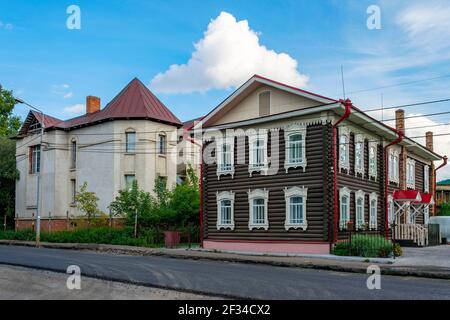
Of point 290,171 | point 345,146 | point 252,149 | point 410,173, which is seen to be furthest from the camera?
point 410,173

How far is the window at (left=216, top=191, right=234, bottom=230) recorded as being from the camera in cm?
2806

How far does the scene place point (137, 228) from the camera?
31672 mm

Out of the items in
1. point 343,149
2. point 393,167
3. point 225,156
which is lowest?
point 393,167

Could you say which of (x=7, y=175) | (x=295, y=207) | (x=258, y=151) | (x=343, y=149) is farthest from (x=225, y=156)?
(x=7, y=175)

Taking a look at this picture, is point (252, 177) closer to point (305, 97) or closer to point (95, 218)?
point (305, 97)

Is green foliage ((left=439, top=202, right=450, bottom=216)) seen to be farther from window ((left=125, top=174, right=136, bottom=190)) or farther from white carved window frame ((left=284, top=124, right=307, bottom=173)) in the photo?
window ((left=125, top=174, right=136, bottom=190))

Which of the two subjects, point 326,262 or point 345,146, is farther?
point 345,146

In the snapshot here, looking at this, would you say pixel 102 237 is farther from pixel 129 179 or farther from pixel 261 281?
pixel 261 281

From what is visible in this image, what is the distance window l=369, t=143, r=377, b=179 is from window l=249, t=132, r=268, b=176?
652cm

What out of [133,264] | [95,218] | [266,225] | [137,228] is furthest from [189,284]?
[95,218]

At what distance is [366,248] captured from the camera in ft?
72.5

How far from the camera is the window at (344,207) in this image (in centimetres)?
2512

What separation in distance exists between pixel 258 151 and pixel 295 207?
371 cm
